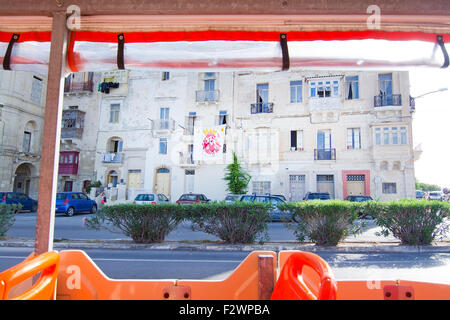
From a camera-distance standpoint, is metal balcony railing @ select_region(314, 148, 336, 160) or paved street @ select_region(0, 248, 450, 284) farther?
metal balcony railing @ select_region(314, 148, 336, 160)

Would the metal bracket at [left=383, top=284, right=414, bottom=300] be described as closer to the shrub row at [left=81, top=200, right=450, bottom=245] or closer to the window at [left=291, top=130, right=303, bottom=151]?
the shrub row at [left=81, top=200, right=450, bottom=245]

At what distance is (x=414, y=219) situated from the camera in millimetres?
8273

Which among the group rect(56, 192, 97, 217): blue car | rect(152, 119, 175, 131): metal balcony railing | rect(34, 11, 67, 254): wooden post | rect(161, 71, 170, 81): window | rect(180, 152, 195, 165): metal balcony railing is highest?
rect(161, 71, 170, 81): window

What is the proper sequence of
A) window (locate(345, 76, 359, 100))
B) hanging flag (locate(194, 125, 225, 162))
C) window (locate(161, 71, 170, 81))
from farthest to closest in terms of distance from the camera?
1. window (locate(161, 71, 170, 81))
2. hanging flag (locate(194, 125, 225, 162))
3. window (locate(345, 76, 359, 100))

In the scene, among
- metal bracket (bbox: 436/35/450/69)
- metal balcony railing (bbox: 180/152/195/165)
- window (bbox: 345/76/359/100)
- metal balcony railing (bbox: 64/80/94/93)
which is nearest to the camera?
metal bracket (bbox: 436/35/450/69)

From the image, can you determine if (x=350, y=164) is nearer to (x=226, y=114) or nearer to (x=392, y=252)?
(x=226, y=114)

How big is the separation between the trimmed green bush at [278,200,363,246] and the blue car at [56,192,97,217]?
15.6 meters

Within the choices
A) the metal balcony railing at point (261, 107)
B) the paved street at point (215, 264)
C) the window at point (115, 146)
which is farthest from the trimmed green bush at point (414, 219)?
the window at point (115, 146)

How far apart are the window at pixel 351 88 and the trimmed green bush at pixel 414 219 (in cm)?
1768

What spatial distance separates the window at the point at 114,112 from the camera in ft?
94.4

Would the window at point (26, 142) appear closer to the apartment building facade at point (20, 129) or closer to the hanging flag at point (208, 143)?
the apartment building facade at point (20, 129)

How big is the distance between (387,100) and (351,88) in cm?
293

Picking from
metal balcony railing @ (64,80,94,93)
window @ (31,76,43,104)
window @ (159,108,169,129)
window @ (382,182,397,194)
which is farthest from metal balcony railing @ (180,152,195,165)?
window @ (382,182,397,194)

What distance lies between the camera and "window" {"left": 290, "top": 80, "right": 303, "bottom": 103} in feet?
83.1
